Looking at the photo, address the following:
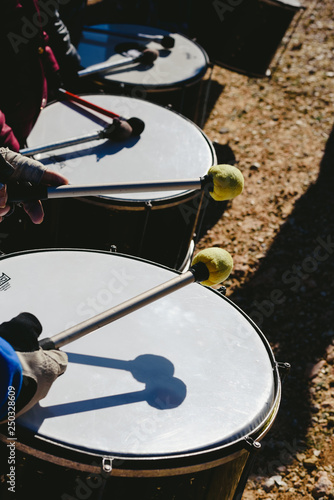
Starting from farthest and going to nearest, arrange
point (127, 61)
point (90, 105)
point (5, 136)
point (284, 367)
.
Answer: point (127, 61), point (90, 105), point (5, 136), point (284, 367)

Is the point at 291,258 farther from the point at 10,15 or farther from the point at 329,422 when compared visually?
the point at 10,15

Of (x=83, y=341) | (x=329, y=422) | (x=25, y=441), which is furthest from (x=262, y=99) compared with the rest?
(x=25, y=441)

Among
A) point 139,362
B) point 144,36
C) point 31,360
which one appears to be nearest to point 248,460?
point 139,362

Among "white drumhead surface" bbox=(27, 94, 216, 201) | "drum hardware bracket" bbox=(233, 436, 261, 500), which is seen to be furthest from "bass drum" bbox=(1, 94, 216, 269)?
"drum hardware bracket" bbox=(233, 436, 261, 500)

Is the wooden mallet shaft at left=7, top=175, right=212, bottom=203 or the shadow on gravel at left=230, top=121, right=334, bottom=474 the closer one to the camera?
the wooden mallet shaft at left=7, top=175, right=212, bottom=203

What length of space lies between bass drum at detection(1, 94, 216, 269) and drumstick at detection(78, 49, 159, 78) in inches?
12.3

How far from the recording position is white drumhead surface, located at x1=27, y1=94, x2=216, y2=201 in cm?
225

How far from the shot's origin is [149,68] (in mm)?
3262

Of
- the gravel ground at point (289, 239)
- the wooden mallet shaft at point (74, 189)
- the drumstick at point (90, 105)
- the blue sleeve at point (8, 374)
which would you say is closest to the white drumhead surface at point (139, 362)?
the blue sleeve at point (8, 374)

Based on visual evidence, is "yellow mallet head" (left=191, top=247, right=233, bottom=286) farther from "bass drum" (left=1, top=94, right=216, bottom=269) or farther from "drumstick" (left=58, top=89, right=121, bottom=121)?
"drumstick" (left=58, top=89, right=121, bottom=121)

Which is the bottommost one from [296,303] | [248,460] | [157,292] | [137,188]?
[296,303]

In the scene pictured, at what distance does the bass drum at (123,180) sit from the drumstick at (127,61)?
1.03ft

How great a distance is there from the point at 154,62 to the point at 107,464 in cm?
278

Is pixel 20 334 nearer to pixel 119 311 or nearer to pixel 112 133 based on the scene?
pixel 119 311
